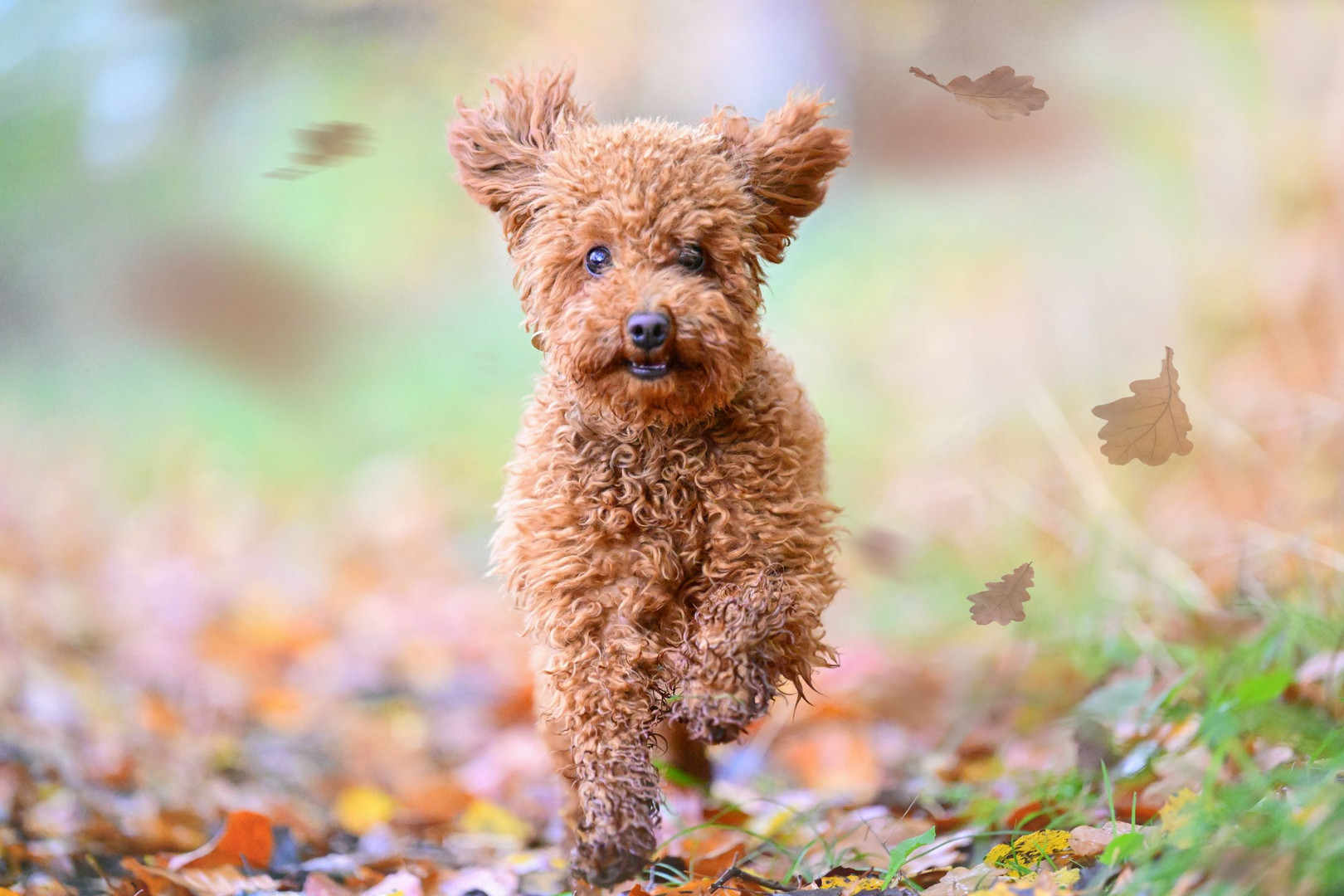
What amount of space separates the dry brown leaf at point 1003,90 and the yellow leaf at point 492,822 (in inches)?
104

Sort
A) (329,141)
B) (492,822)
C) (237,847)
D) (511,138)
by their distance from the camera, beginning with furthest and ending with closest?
(329,141) → (492,822) → (237,847) → (511,138)

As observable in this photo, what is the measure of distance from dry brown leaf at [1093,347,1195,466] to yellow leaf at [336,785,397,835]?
8.96 ft

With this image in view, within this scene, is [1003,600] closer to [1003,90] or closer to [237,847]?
[1003,90]

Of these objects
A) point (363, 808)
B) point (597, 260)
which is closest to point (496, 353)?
point (363, 808)

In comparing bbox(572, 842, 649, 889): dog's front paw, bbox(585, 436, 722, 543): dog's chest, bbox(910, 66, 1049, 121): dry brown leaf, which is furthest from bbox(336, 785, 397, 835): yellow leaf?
bbox(910, 66, 1049, 121): dry brown leaf

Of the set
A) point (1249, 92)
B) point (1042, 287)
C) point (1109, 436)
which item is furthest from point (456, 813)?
point (1249, 92)

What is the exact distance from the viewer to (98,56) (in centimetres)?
570

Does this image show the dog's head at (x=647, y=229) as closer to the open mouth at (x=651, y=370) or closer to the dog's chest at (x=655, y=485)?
the open mouth at (x=651, y=370)

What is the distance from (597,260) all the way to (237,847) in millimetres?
2064

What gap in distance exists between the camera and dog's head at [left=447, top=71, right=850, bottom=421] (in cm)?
211

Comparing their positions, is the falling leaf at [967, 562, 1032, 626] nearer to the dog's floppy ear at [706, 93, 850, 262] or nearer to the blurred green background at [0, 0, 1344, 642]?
the dog's floppy ear at [706, 93, 850, 262]

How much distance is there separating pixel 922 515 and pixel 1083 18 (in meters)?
2.72

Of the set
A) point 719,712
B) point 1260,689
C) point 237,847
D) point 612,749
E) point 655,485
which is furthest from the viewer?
point 237,847

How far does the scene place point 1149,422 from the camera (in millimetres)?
2223
